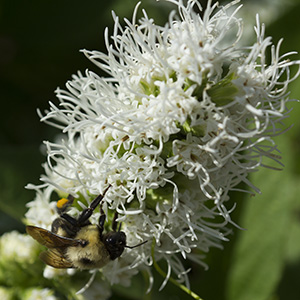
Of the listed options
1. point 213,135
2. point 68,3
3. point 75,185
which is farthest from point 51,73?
point 213,135

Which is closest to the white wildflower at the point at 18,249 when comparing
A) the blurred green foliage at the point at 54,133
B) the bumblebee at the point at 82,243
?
the blurred green foliage at the point at 54,133

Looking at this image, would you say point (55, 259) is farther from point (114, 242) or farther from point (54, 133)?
point (54, 133)

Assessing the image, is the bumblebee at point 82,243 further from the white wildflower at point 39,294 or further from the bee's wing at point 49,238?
the white wildflower at point 39,294

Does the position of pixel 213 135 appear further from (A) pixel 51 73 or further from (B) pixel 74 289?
(A) pixel 51 73

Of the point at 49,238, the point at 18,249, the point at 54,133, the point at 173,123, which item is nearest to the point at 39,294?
the point at 18,249

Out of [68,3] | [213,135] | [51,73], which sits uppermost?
[68,3]
